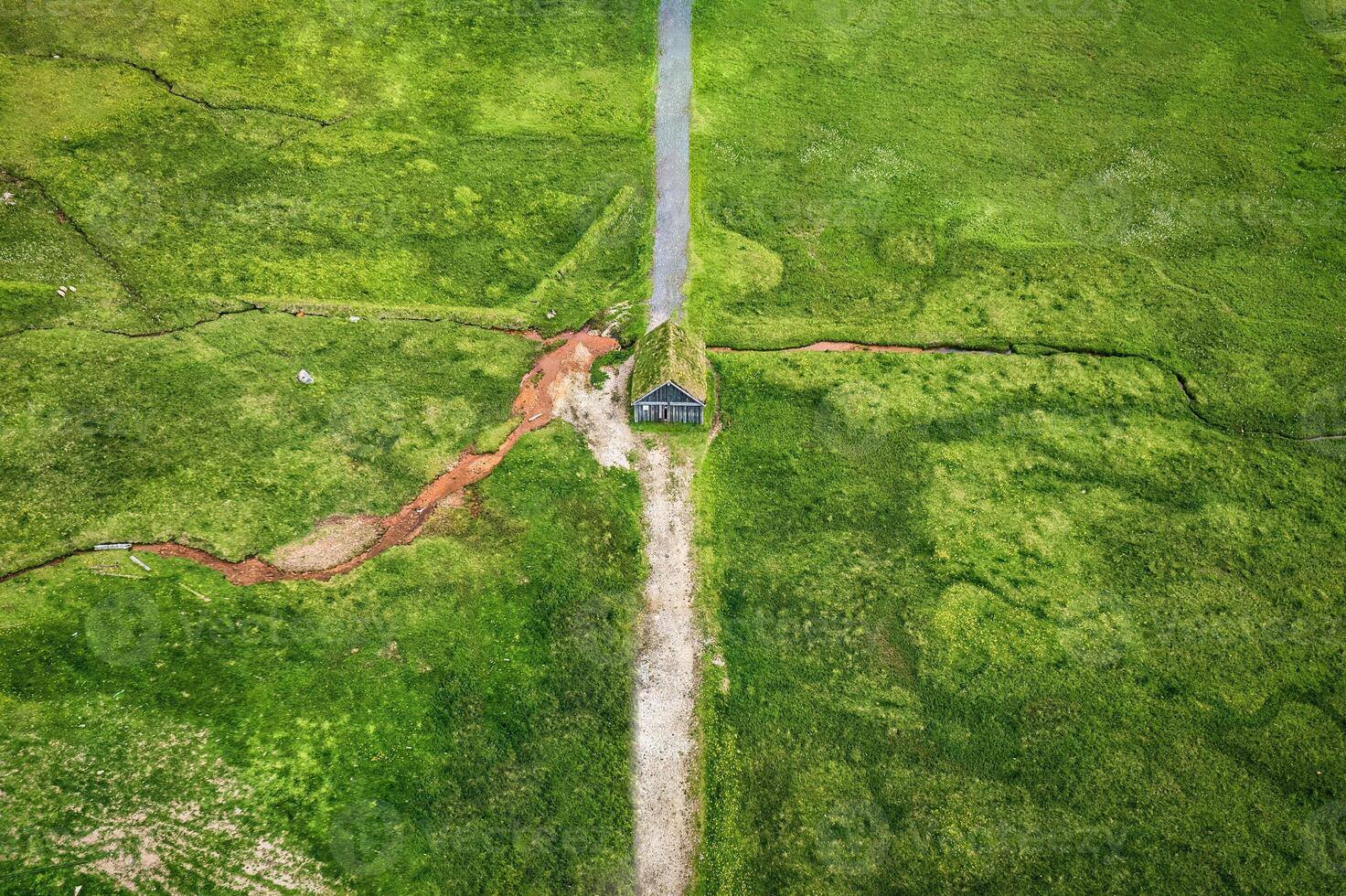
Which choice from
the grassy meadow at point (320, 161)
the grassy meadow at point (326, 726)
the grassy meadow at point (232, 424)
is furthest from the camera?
the grassy meadow at point (320, 161)

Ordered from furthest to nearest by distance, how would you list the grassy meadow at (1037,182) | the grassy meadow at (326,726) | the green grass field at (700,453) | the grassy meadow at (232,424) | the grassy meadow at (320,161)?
1. the grassy meadow at (1037,182)
2. the grassy meadow at (320,161)
3. the grassy meadow at (232,424)
4. the green grass field at (700,453)
5. the grassy meadow at (326,726)

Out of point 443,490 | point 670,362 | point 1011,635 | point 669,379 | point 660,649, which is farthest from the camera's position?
point 670,362

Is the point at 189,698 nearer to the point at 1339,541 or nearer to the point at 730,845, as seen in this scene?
the point at 730,845

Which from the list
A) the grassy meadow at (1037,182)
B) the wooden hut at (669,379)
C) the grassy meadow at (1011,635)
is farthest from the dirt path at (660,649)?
the grassy meadow at (1037,182)

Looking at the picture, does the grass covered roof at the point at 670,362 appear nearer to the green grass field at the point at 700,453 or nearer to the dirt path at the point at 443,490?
the green grass field at the point at 700,453

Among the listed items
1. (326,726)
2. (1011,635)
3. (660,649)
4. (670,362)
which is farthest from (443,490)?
(1011,635)

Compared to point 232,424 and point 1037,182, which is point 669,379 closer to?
point 232,424
